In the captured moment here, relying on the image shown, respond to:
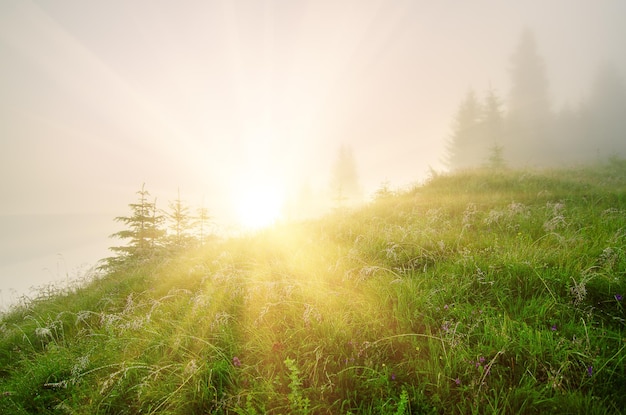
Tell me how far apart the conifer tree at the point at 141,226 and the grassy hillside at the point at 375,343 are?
359 inches

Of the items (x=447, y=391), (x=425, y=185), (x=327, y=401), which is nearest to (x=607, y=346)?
(x=447, y=391)

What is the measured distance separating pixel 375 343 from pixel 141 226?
13429 millimetres

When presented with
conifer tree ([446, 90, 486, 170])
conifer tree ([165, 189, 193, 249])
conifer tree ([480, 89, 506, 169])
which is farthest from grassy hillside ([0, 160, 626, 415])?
conifer tree ([480, 89, 506, 169])

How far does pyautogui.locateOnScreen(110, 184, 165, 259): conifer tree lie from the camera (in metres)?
12.1

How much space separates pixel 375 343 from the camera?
2.14 meters

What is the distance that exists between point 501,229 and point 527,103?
51.5m

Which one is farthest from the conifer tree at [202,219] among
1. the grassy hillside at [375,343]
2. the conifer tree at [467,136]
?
the conifer tree at [467,136]

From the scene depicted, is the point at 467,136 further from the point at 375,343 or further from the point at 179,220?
the point at 375,343

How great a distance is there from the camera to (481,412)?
1.70 meters

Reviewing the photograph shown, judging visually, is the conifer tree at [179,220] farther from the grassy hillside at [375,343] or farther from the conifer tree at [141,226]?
the grassy hillside at [375,343]

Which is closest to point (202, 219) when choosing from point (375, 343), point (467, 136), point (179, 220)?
point (179, 220)

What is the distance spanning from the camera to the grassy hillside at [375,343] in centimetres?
178

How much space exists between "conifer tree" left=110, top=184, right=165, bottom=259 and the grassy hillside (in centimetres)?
911

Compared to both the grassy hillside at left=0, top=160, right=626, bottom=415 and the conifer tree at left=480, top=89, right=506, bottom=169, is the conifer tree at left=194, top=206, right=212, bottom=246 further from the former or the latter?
the conifer tree at left=480, top=89, right=506, bottom=169
